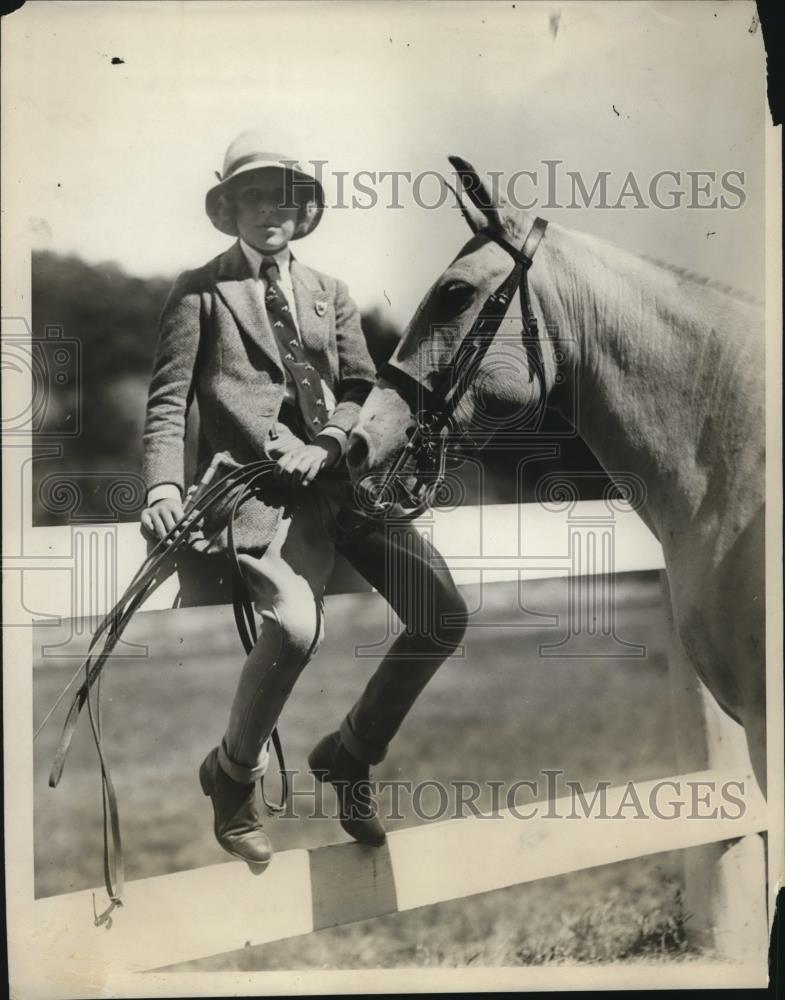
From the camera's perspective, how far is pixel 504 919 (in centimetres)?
248

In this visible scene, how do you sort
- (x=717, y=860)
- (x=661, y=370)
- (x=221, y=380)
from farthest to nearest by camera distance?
(x=717, y=860), (x=221, y=380), (x=661, y=370)

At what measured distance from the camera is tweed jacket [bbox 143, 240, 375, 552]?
2.32 metres

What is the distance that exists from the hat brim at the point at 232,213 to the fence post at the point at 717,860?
1.25m

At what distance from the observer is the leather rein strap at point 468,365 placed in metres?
2.20

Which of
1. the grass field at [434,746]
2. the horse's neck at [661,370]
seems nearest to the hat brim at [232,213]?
the horse's neck at [661,370]

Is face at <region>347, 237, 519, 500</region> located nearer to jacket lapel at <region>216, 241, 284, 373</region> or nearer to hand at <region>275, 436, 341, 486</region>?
hand at <region>275, 436, 341, 486</region>

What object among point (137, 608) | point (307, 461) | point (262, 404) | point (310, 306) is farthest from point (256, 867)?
point (310, 306)

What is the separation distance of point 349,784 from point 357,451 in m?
0.81

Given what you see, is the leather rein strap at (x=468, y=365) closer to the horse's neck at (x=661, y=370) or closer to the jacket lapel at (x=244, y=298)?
the horse's neck at (x=661, y=370)

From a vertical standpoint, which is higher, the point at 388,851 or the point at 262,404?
the point at 262,404

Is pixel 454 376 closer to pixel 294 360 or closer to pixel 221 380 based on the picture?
pixel 294 360

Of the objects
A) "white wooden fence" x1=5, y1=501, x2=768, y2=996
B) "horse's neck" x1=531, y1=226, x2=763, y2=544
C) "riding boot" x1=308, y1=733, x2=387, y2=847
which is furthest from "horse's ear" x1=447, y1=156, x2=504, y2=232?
"riding boot" x1=308, y1=733, x2=387, y2=847

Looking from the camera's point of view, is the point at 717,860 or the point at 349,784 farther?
the point at 717,860

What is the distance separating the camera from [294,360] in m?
2.34
